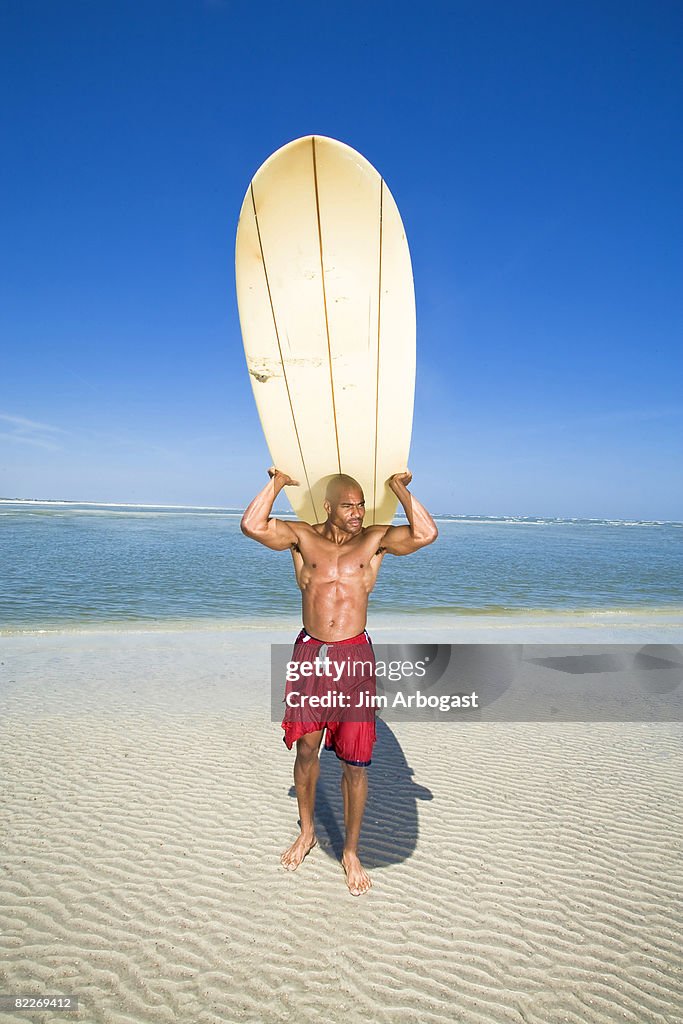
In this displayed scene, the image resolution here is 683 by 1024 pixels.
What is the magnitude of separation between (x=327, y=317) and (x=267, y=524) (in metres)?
1.28

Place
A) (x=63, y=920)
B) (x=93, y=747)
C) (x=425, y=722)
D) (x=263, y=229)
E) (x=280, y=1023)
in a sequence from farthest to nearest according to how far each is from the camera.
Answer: (x=425, y=722) → (x=93, y=747) → (x=263, y=229) → (x=63, y=920) → (x=280, y=1023)

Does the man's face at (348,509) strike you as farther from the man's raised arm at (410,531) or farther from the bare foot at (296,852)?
the bare foot at (296,852)

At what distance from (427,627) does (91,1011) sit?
970 cm

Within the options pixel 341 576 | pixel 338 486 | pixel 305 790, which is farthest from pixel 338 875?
pixel 338 486

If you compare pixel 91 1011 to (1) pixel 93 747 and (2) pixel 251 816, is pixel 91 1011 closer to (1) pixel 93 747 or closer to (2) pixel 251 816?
(2) pixel 251 816

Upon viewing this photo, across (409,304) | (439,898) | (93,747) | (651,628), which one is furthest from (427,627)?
(409,304)

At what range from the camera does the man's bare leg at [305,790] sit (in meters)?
3.19

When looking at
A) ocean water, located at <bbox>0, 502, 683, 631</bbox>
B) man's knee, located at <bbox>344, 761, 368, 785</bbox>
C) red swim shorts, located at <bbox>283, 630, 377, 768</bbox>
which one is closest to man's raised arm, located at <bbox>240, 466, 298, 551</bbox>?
red swim shorts, located at <bbox>283, 630, 377, 768</bbox>

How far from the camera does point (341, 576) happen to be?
10.7 ft

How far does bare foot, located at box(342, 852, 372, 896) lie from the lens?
3138 mm

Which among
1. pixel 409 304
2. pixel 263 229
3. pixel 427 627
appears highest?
Result: pixel 263 229

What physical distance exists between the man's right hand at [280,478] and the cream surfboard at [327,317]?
7 cm

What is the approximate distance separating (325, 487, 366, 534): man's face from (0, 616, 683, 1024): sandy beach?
214cm

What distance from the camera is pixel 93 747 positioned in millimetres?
5035
